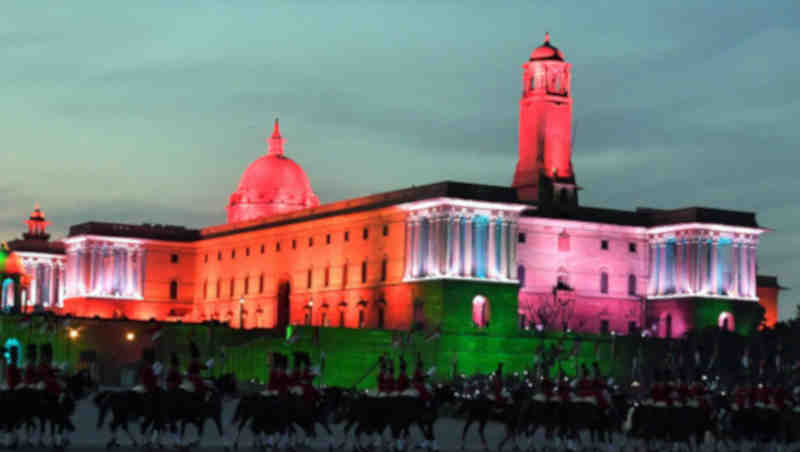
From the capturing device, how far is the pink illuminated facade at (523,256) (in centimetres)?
10300

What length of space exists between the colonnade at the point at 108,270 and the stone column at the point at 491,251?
36660 mm

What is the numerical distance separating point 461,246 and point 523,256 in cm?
727

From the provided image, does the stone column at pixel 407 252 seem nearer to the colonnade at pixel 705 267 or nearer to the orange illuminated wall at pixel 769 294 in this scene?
the colonnade at pixel 705 267

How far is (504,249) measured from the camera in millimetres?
104188

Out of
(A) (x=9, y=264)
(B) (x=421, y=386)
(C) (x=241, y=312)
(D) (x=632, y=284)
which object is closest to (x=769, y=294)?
(D) (x=632, y=284)

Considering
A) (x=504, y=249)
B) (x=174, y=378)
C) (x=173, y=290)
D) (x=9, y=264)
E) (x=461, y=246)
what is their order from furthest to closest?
1. (x=173, y=290)
2. (x=9, y=264)
3. (x=504, y=249)
4. (x=461, y=246)
5. (x=174, y=378)

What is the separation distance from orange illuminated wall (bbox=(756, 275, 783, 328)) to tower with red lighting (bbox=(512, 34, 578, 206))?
19.3 meters

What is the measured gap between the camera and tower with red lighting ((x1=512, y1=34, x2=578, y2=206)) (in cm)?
11225

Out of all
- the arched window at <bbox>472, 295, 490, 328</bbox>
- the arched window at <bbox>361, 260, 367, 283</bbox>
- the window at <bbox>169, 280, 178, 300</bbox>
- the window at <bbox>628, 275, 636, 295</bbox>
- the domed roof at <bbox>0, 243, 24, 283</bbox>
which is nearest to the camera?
the arched window at <bbox>472, 295, 490, 328</bbox>

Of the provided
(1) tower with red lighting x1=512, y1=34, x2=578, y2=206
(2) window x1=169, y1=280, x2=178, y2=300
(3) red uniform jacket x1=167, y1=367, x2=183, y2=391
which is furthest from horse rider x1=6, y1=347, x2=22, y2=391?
(2) window x1=169, y1=280, x2=178, y2=300

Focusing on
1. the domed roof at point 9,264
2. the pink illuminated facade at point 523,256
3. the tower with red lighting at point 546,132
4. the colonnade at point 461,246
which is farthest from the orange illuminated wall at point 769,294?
the domed roof at point 9,264

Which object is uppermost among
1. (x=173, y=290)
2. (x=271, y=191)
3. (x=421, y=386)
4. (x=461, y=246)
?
(x=271, y=191)

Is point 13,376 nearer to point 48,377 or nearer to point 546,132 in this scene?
point 48,377

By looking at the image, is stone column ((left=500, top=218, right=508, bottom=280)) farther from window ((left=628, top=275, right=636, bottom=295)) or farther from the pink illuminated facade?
window ((left=628, top=275, right=636, bottom=295))
